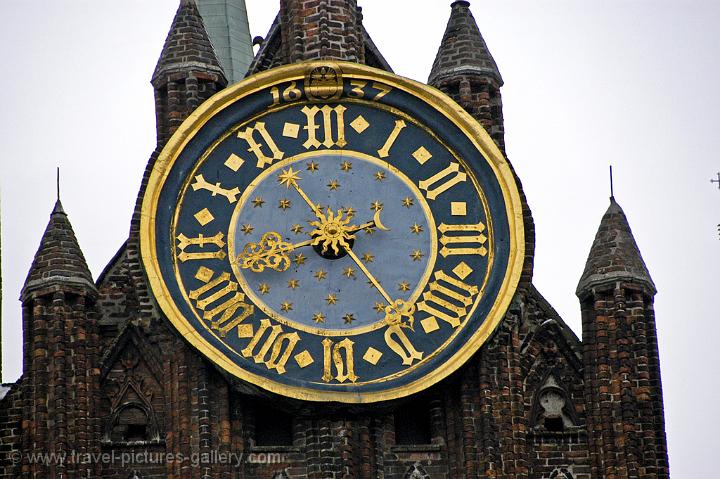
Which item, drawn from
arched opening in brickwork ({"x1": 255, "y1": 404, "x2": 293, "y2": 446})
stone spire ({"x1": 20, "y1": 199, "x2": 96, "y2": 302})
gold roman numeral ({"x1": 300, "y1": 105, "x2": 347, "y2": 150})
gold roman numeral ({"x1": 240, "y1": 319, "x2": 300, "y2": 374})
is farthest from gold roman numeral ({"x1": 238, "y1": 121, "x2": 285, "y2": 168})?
arched opening in brickwork ({"x1": 255, "y1": 404, "x2": 293, "y2": 446})

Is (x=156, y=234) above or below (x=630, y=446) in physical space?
above

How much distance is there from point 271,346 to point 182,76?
3.99m

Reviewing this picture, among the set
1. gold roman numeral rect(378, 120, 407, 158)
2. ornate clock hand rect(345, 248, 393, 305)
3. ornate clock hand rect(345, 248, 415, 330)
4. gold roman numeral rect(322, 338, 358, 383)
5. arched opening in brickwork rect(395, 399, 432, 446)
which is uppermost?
gold roman numeral rect(378, 120, 407, 158)

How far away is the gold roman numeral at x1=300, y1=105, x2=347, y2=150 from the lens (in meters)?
44.9

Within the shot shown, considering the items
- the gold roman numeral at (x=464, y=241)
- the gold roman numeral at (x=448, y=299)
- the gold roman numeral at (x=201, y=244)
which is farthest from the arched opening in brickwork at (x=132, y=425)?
the gold roman numeral at (x=464, y=241)

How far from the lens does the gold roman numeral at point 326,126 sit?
44.9m

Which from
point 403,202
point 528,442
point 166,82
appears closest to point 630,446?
point 528,442

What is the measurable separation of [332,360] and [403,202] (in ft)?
7.94

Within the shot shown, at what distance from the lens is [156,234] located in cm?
4406

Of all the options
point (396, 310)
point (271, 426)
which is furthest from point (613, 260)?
point (271, 426)

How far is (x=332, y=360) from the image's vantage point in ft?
143

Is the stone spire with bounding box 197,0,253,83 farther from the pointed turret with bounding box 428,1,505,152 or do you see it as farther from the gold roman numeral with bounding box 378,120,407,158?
the gold roman numeral with bounding box 378,120,407,158

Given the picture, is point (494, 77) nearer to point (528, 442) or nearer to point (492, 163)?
point (492, 163)

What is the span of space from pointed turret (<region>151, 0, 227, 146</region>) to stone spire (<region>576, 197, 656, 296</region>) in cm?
513
